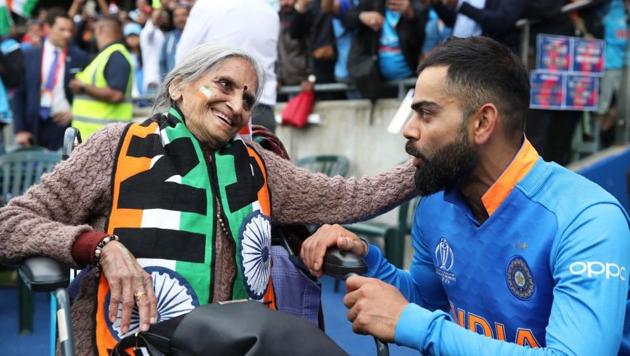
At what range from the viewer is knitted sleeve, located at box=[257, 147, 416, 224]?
2.80 metres

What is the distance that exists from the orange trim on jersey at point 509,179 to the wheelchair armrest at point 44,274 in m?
1.19

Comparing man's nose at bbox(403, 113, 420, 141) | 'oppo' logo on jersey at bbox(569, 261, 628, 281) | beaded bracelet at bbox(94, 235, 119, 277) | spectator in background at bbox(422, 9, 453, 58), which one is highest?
spectator in background at bbox(422, 9, 453, 58)

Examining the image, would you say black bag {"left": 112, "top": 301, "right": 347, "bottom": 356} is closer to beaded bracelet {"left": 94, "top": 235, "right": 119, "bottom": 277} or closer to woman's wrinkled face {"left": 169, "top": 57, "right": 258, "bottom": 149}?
beaded bracelet {"left": 94, "top": 235, "right": 119, "bottom": 277}

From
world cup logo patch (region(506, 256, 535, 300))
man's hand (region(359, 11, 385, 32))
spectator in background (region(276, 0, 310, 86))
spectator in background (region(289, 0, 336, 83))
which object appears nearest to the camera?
world cup logo patch (region(506, 256, 535, 300))

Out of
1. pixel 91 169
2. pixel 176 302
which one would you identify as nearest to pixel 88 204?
pixel 91 169

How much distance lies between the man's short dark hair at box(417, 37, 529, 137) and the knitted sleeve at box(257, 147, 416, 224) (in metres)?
0.60

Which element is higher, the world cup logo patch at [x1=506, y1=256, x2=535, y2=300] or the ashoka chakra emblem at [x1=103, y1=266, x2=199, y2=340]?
Answer: the world cup logo patch at [x1=506, y1=256, x2=535, y2=300]

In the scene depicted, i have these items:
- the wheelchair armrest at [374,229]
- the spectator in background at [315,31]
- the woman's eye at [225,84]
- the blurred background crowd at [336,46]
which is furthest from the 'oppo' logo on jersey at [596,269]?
the spectator in background at [315,31]

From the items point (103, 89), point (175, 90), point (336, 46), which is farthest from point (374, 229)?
point (175, 90)

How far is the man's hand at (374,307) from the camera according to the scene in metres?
2.06

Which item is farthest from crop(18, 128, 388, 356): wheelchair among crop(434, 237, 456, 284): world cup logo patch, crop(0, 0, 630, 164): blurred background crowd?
crop(0, 0, 630, 164): blurred background crowd

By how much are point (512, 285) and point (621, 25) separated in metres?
5.32

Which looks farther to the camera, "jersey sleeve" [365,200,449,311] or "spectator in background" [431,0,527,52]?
"spectator in background" [431,0,527,52]

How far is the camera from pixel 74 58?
7.75 metres
